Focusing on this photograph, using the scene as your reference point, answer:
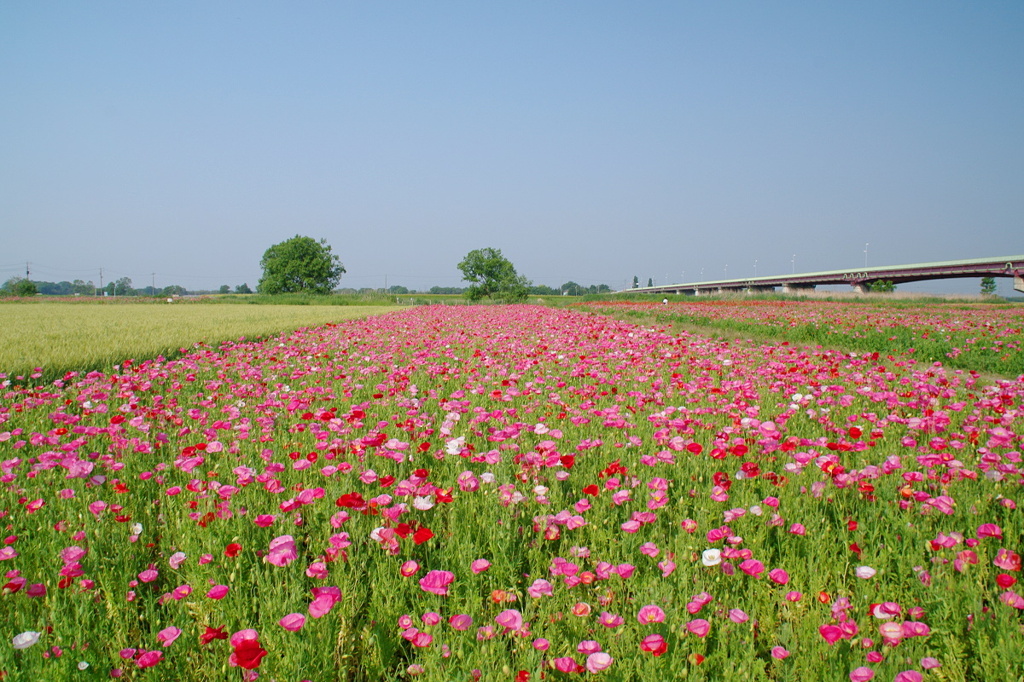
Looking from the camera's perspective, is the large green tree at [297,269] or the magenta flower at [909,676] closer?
the magenta flower at [909,676]

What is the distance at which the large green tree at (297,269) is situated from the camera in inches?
3413

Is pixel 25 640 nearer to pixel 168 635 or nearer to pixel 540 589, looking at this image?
pixel 168 635

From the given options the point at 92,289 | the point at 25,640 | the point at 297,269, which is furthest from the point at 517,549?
the point at 92,289

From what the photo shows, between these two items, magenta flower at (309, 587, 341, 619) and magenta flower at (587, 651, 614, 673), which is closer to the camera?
magenta flower at (587, 651, 614, 673)

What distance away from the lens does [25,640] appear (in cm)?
144

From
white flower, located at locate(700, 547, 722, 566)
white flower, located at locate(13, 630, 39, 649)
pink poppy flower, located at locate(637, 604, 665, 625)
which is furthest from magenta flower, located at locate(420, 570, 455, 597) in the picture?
white flower, located at locate(13, 630, 39, 649)

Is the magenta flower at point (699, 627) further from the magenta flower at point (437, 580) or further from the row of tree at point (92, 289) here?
the row of tree at point (92, 289)

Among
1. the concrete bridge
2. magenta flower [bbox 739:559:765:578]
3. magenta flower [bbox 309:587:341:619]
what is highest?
the concrete bridge

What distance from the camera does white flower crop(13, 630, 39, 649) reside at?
55.9 inches

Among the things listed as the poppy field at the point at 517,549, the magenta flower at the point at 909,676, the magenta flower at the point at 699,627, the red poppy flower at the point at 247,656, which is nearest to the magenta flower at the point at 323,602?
the poppy field at the point at 517,549

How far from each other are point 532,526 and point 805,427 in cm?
233

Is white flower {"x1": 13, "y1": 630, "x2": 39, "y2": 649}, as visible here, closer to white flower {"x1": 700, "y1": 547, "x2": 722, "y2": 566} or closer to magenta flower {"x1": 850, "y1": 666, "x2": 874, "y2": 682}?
white flower {"x1": 700, "y1": 547, "x2": 722, "y2": 566}

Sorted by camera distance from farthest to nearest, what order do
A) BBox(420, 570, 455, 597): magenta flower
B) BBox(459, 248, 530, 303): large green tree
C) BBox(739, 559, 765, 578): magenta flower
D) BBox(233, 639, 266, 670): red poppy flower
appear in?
1. BBox(459, 248, 530, 303): large green tree
2. BBox(739, 559, 765, 578): magenta flower
3. BBox(420, 570, 455, 597): magenta flower
4. BBox(233, 639, 266, 670): red poppy flower

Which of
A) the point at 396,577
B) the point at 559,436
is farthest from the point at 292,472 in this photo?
the point at 559,436
